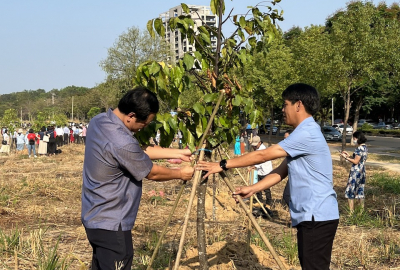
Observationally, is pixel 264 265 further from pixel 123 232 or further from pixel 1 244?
pixel 1 244

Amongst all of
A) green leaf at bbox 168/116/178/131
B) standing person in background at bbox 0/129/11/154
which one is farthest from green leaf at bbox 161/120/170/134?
standing person in background at bbox 0/129/11/154

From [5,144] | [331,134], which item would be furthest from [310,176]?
[331,134]

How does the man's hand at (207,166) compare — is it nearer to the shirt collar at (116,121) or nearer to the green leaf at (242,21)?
the shirt collar at (116,121)

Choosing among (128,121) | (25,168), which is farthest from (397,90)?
(128,121)

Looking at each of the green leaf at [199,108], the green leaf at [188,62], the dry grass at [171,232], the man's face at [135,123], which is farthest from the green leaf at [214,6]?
the dry grass at [171,232]

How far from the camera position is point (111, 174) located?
3141mm

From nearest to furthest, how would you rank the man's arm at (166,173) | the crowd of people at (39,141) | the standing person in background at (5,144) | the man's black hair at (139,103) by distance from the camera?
the man's black hair at (139,103), the man's arm at (166,173), the crowd of people at (39,141), the standing person in background at (5,144)

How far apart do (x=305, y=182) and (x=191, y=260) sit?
241 centimetres

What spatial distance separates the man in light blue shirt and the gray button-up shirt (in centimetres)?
106

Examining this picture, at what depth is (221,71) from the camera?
4641 millimetres

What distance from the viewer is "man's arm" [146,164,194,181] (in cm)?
333

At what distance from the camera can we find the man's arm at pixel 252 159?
3328 mm

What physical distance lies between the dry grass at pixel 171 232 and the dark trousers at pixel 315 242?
68.4 inches

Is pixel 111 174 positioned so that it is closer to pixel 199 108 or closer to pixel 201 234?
pixel 199 108
